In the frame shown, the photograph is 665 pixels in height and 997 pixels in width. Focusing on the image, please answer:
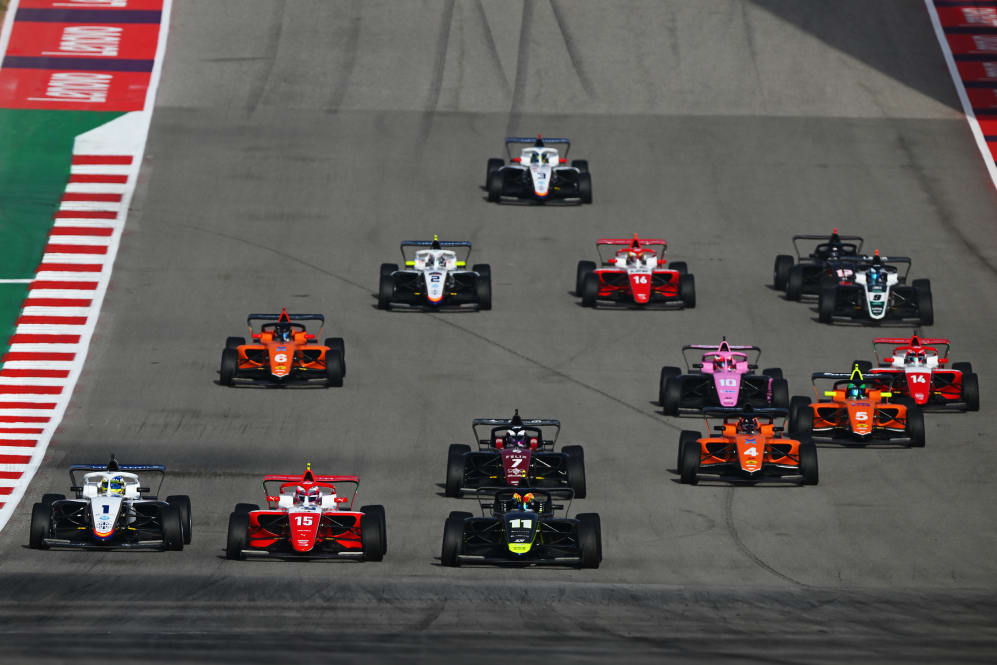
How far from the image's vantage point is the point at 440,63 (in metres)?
58.3

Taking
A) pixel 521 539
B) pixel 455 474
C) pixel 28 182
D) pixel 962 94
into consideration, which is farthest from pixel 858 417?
pixel 962 94

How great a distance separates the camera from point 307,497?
2855cm

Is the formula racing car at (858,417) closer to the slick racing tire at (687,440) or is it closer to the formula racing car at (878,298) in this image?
the slick racing tire at (687,440)

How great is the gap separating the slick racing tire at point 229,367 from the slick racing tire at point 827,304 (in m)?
13.1

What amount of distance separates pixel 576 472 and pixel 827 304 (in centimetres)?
1252

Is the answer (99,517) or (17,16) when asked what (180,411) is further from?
(17,16)

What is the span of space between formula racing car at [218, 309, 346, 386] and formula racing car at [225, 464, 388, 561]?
28.4 ft

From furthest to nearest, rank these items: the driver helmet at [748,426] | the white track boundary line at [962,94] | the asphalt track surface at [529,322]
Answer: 1. the white track boundary line at [962,94]
2. the driver helmet at [748,426]
3. the asphalt track surface at [529,322]

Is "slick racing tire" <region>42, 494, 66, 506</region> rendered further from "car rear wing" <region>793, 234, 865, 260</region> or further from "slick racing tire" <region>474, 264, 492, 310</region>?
"car rear wing" <region>793, 234, 865, 260</region>

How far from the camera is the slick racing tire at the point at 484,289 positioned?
1656 inches

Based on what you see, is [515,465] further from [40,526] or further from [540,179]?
[540,179]

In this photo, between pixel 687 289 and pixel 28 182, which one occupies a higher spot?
pixel 28 182

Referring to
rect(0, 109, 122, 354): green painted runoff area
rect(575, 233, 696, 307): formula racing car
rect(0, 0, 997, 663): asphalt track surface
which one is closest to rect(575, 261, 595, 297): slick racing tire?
rect(575, 233, 696, 307): formula racing car

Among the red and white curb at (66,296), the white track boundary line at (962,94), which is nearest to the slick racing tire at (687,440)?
the red and white curb at (66,296)
